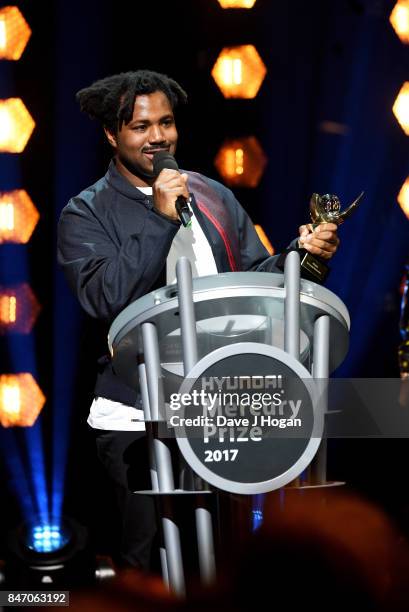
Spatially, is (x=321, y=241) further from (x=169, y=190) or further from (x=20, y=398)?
(x=20, y=398)

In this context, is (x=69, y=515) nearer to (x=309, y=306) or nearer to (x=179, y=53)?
(x=309, y=306)

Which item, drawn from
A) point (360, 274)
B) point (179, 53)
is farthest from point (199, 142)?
point (360, 274)

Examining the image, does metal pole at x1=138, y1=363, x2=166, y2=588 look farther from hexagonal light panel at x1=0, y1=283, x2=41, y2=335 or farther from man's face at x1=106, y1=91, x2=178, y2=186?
hexagonal light panel at x1=0, y1=283, x2=41, y2=335

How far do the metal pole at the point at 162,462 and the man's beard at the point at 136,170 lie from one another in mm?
689

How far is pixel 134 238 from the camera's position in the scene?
173 cm

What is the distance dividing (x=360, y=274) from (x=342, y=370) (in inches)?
14.7

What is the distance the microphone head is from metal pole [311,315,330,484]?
1.54ft

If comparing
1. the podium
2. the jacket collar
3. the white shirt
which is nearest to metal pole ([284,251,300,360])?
the podium

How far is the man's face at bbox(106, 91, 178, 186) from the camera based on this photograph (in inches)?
80.1

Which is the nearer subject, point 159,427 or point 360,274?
point 159,427

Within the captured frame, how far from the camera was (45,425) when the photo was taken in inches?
121

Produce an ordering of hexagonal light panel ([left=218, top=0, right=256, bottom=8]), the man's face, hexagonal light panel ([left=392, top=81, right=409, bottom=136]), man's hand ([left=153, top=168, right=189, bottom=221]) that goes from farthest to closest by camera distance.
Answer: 1. hexagonal light panel ([left=392, top=81, right=409, bottom=136])
2. hexagonal light panel ([left=218, top=0, right=256, bottom=8])
3. the man's face
4. man's hand ([left=153, top=168, right=189, bottom=221])

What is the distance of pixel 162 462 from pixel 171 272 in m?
0.54

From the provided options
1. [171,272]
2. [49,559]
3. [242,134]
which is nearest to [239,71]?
[242,134]
